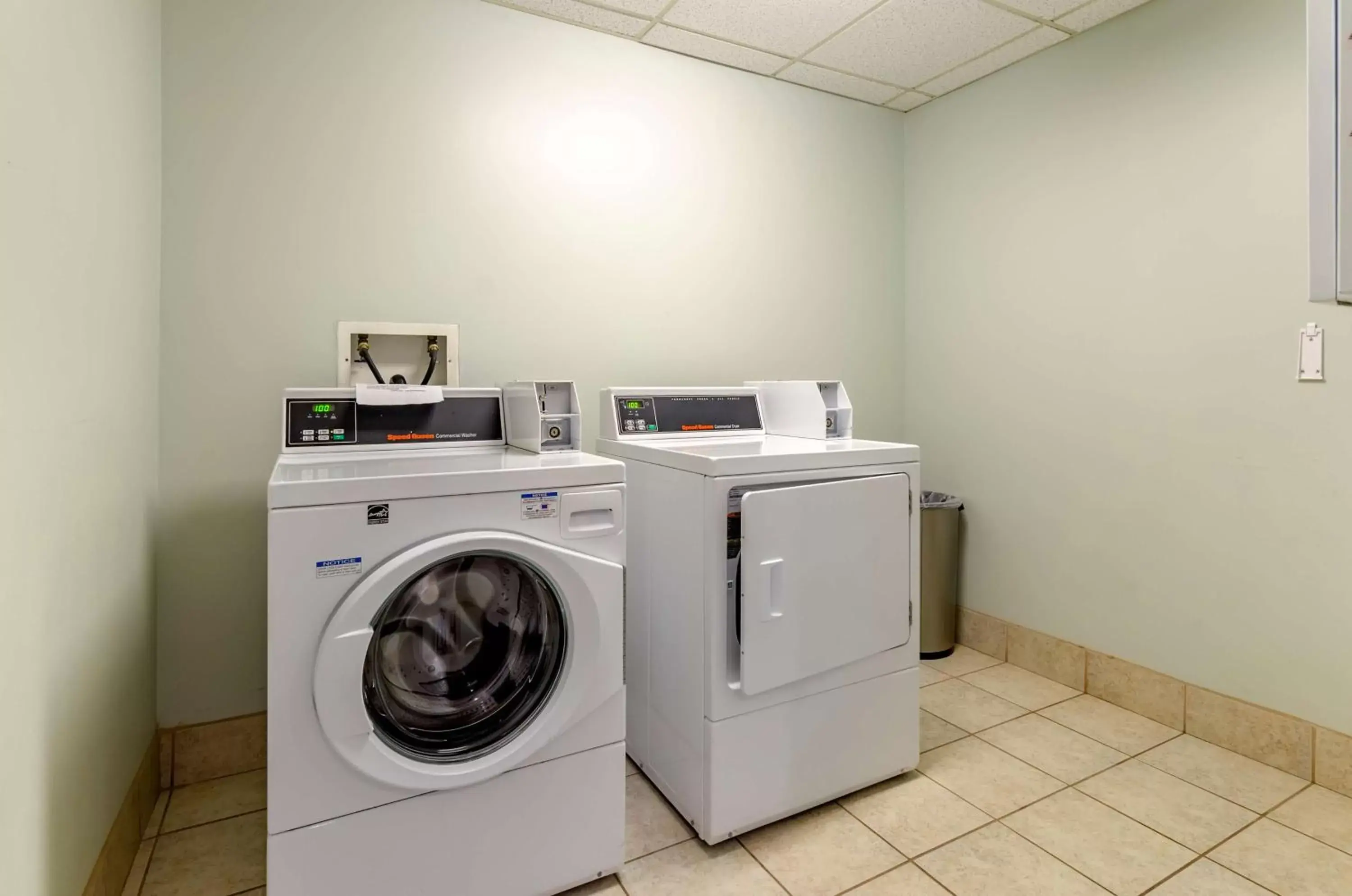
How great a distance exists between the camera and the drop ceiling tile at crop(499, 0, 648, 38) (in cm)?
236

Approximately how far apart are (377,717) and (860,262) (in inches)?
106

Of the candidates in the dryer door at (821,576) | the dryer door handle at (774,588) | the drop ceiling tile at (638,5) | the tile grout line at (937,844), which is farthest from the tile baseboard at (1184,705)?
the drop ceiling tile at (638,5)

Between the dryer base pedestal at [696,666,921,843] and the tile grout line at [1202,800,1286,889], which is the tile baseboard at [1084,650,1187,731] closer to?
the tile grout line at [1202,800,1286,889]

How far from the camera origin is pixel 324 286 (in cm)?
216

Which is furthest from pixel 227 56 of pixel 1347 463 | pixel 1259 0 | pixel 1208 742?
pixel 1208 742

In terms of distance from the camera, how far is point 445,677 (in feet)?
5.12

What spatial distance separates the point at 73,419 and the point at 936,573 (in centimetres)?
287

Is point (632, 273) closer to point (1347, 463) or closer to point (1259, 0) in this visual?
point (1259, 0)

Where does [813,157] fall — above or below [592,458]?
above

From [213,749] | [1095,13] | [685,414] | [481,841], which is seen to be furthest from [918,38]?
[213,749]

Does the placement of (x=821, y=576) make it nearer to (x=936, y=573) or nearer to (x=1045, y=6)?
(x=936, y=573)

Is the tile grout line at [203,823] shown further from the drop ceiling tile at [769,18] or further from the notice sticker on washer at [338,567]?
the drop ceiling tile at [769,18]

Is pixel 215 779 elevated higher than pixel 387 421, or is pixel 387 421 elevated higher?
pixel 387 421

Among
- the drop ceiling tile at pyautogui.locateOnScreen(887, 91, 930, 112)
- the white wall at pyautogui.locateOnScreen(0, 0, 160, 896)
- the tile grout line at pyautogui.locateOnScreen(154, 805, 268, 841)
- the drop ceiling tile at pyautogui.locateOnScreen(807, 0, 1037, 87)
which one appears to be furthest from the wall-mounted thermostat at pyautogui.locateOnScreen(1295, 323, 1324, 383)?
the tile grout line at pyautogui.locateOnScreen(154, 805, 268, 841)
